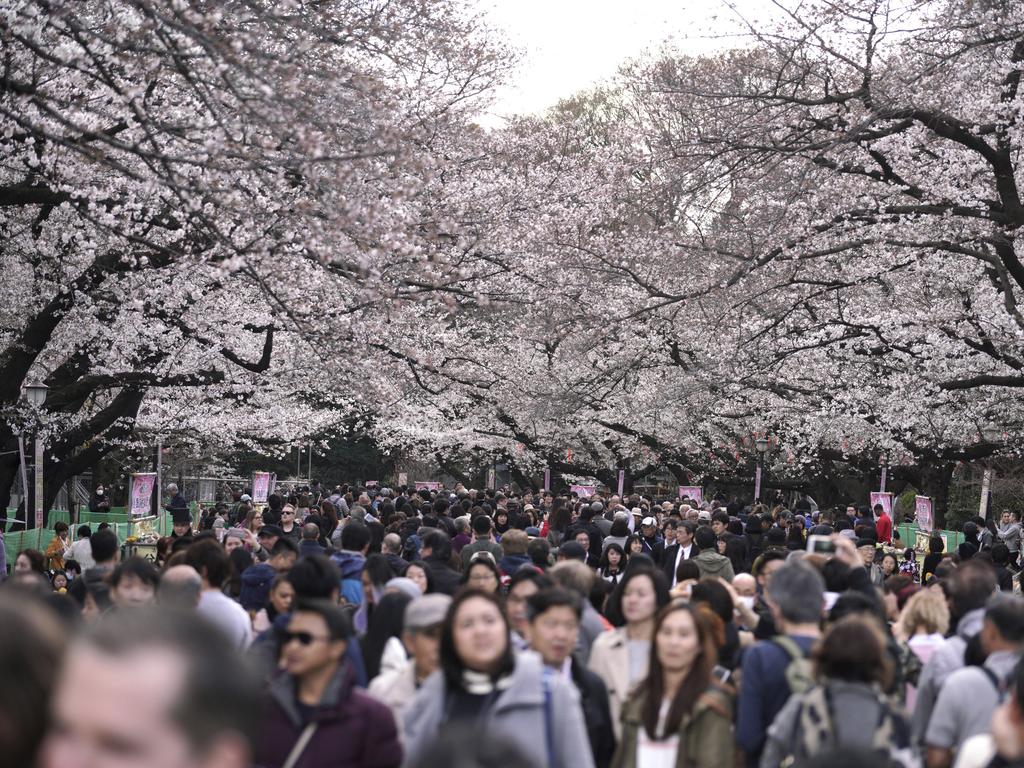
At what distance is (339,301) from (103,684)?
15236 millimetres

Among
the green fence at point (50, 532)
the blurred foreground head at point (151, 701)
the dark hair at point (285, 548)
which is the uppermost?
the blurred foreground head at point (151, 701)

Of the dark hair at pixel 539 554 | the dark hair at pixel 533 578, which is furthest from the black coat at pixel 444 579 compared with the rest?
the dark hair at pixel 533 578

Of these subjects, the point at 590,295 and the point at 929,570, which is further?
the point at 590,295

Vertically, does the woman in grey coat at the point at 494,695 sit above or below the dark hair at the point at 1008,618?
below

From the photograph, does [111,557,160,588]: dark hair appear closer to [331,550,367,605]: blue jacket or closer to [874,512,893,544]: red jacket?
[331,550,367,605]: blue jacket

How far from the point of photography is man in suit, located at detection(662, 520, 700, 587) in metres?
13.6

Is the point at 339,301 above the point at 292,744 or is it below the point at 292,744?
above

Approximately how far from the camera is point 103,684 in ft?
7.23

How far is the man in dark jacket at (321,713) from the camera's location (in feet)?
15.1

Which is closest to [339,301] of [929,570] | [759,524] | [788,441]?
[759,524]

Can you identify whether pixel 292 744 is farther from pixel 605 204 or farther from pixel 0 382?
pixel 605 204

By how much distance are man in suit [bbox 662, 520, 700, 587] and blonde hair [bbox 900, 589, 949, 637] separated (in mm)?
5866

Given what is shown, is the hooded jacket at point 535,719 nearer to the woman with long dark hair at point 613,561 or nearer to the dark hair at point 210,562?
the dark hair at point 210,562

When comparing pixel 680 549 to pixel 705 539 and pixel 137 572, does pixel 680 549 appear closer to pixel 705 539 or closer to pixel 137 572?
pixel 705 539
